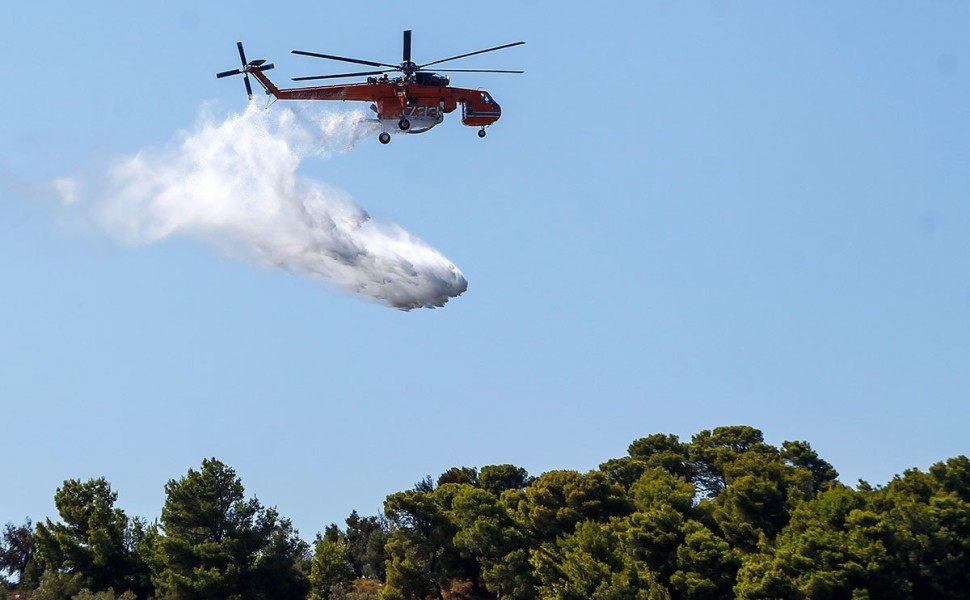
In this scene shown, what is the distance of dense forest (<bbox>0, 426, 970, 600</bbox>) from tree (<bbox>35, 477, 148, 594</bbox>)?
88mm

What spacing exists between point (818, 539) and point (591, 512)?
1599 centimetres

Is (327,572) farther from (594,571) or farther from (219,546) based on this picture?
(594,571)

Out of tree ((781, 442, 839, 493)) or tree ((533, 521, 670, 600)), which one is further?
tree ((781, 442, 839, 493))

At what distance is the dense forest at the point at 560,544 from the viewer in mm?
64062

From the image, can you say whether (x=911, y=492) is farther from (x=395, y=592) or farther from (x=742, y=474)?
(x=395, y=592)

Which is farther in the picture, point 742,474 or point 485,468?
point 485,468

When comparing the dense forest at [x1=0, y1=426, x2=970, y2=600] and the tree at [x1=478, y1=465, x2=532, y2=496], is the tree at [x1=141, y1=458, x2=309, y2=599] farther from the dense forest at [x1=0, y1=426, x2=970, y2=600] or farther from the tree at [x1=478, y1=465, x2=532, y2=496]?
the tree at [x1=478, y1=465, x2=532, y2=496]

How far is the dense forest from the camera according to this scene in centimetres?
6406

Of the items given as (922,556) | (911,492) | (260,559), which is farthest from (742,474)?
(260,559)

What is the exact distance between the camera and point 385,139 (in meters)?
63.1

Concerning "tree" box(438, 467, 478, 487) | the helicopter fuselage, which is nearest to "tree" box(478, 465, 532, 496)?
"tree" box(438, 467, 478, 487)

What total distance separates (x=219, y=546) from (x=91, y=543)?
1054 cm

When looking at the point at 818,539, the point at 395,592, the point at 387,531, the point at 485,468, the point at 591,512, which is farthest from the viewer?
the point at 485,468

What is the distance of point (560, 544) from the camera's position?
231ft
